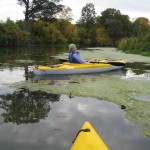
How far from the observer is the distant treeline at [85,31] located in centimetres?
2800

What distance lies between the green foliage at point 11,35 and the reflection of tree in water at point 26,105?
26831 mm

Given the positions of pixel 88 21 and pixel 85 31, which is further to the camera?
pixel 88 21

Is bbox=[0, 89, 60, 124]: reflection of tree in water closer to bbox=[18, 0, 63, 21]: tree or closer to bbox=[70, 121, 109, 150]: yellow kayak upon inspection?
bbox=[70, 121, 109, 150]: yellow kayak

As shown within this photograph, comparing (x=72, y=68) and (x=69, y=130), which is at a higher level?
(x=72, y=68)

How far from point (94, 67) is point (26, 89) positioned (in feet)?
13.1

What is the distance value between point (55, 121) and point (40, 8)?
4132cm

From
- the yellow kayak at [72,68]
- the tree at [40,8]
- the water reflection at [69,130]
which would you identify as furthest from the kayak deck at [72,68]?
the tree at [40,8]

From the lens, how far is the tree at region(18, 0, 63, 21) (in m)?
44.3

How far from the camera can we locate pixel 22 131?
4766mm

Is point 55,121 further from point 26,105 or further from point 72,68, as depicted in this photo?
point 72,68

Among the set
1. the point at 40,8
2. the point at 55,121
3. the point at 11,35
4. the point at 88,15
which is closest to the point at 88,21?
the point at 88,15

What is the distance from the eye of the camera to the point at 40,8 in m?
45.0

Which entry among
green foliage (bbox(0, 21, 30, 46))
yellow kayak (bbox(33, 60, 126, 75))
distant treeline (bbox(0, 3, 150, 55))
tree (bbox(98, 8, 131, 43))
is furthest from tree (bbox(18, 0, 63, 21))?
yellow kayak (bbox(33, 60, 126, 75))

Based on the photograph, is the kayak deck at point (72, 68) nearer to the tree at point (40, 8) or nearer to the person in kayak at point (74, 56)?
the person in kayak at point (74, 56)
